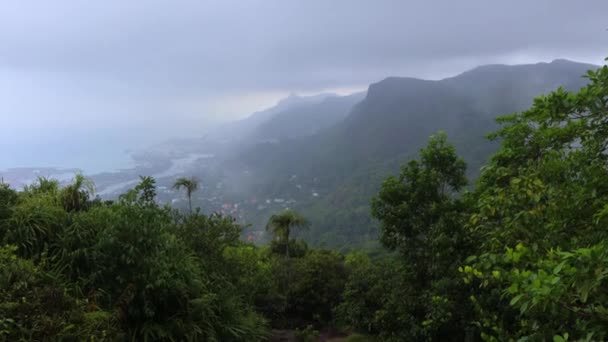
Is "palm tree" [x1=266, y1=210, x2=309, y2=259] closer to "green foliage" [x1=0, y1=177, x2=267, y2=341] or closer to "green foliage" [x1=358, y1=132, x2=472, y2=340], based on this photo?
"green foliage" [x1=358, y1=132, x2=472, y2=340]

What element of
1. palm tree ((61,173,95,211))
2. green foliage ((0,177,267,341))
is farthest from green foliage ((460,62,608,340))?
palm tree ((61,173,95,211))

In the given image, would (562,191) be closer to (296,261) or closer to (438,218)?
(438,218)

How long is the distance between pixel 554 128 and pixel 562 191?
41.5 inches

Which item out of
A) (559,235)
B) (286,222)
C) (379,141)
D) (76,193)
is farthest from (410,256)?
(379,141)

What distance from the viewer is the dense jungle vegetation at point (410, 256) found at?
7.55ft

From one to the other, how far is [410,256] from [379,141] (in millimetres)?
123776

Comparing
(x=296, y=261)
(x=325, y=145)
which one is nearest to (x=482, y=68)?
(x=325, y=145)

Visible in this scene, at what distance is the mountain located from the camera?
8994cm

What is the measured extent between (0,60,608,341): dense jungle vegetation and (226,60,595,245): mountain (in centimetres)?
6099

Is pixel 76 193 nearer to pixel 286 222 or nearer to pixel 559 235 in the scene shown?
pixel 559 235

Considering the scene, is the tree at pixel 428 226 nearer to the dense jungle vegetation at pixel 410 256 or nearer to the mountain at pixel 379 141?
the dense jungle vegetation at pixel 410 256

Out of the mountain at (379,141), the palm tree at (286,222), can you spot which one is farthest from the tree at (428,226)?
the mountain at (379,141)

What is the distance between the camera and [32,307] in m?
3.48

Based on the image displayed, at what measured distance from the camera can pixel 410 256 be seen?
22.8ft
